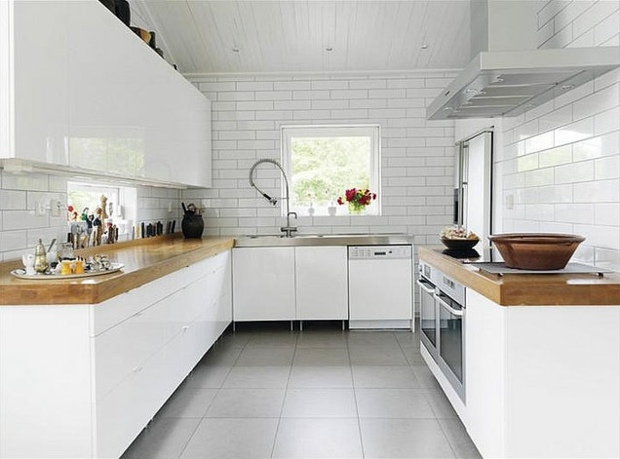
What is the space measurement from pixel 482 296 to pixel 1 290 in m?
1.88

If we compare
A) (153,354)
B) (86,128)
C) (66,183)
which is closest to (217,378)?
(153,354)

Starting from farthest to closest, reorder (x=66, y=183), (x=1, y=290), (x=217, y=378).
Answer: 1. (x=217, y=378)
2. (x=66, y=183)
3. (x=1, y=290)

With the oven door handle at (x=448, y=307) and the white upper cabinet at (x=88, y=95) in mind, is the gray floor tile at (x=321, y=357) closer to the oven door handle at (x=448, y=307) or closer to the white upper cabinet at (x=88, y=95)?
the oven door handle at (x=448, y=307)

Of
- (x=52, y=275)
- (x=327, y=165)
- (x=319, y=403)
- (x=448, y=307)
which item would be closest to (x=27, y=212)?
(x=52, y=275)

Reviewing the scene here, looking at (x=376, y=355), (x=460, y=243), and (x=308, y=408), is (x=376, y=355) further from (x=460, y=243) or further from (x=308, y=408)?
(x=460, y=243)

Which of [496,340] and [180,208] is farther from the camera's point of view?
[180,208]

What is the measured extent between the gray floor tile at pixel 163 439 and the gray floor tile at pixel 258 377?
60 centimetres

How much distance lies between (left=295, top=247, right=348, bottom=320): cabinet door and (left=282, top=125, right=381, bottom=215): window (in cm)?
69

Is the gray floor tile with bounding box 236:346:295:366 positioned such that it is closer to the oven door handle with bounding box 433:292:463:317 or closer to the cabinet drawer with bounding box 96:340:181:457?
the cabinet drawer with bounding box 96:340:181:457

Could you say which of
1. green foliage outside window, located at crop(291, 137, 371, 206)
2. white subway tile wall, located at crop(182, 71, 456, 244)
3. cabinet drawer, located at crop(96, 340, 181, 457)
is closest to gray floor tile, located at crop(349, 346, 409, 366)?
white subway tile wall, located at crop(182, 71, 456, 244)

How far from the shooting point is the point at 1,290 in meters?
1.95

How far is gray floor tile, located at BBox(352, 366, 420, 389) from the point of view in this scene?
3428mm

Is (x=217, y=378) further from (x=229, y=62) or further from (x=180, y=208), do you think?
(x=229, y=62)

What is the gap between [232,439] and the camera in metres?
2.68
